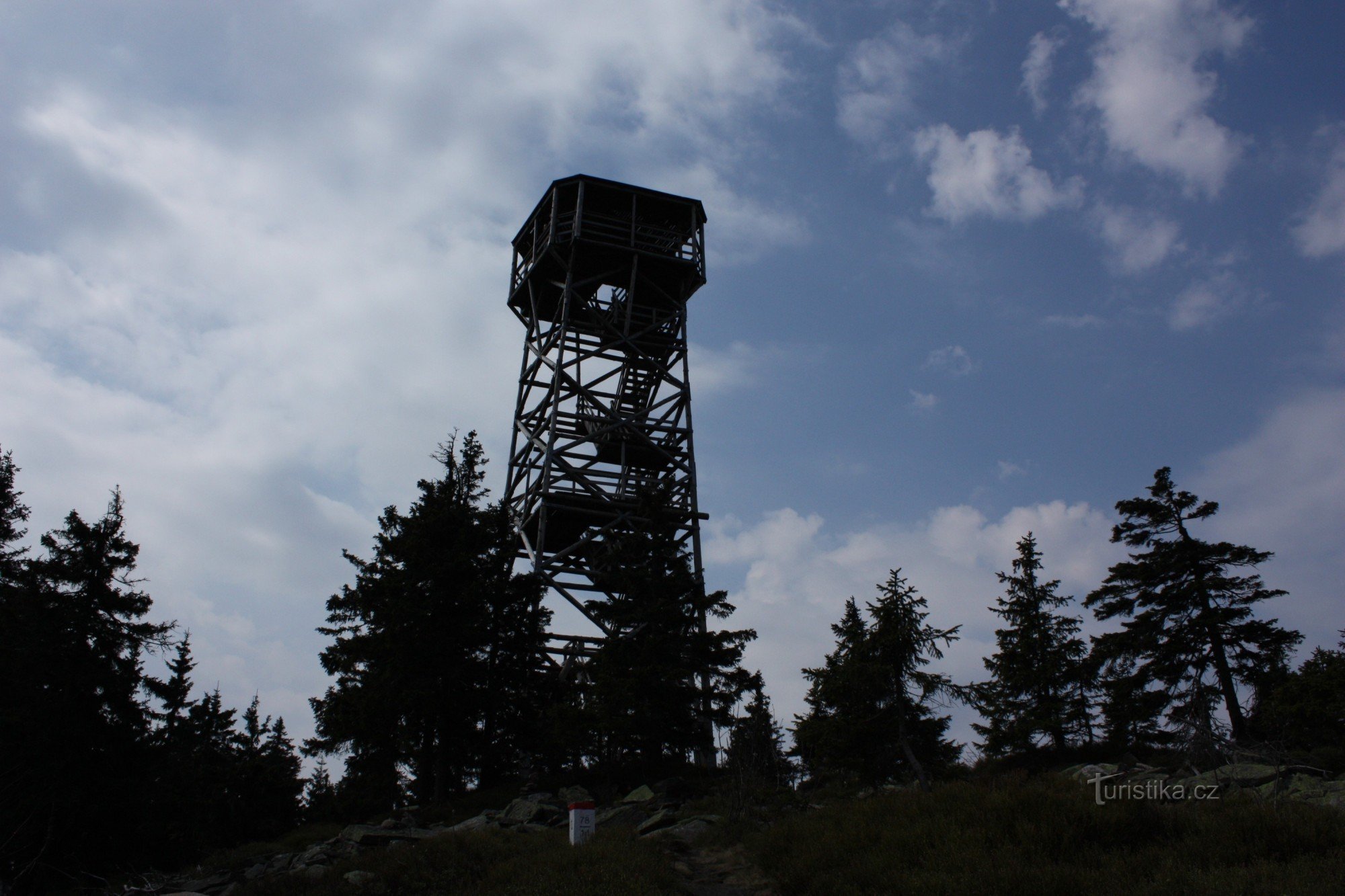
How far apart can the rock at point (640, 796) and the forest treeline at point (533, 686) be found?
46.3 inches

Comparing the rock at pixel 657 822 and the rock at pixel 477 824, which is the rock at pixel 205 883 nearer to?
the rock at pixel 477 824

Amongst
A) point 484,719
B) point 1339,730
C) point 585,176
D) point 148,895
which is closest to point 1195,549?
point 1339,730

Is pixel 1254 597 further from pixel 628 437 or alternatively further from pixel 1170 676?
pixel 628 437

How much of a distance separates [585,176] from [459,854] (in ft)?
69.3

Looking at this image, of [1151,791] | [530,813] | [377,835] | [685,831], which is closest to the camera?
[1151,791]

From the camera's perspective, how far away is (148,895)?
13.6 metres

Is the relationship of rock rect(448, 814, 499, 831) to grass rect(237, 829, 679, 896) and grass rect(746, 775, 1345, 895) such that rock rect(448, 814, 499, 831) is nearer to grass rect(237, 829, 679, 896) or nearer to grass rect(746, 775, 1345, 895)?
grass rect(237, 829, 679, 896)

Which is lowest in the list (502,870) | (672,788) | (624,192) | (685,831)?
(502,870)

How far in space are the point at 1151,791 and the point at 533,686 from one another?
46.6 ft

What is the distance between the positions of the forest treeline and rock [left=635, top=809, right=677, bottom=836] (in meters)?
1.55

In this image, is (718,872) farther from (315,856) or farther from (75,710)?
(75,710)

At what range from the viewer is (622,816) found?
1489 cm

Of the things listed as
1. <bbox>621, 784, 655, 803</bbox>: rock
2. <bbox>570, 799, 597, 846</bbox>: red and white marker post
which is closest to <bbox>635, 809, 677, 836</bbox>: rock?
<bbox>570, 799, 597, 846</bbox>: red and white marker post

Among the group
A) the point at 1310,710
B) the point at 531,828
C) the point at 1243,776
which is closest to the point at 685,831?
the point at 531,828
